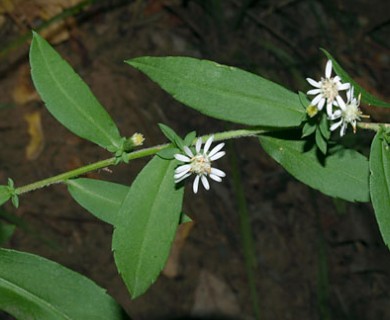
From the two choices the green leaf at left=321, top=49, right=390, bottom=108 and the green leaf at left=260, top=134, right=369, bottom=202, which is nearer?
the green leaf at left=321, top=49, right=390, bottom=108

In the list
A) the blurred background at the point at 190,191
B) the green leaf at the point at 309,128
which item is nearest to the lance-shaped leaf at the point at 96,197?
the green leaf at the point at 309,128

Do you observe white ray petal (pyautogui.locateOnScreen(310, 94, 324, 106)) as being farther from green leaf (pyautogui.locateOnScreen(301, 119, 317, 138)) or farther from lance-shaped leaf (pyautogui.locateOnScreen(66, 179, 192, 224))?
lance-shaped leaf (pyautogui.locateOnScreen(66, 179, 192, 224))

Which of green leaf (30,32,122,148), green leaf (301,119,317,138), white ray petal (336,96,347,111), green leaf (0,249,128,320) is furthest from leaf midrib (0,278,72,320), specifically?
white ray petal (336,96,347,111)

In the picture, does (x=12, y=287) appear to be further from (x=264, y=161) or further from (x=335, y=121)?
(x=264, y=161)

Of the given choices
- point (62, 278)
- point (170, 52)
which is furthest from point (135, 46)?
point (62, 278)

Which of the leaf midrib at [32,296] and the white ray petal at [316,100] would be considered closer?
the white ray petal at [316,100]

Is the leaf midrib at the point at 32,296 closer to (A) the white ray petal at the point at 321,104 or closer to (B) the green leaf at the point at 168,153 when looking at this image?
(B) the green leaf at the point at 168,153
